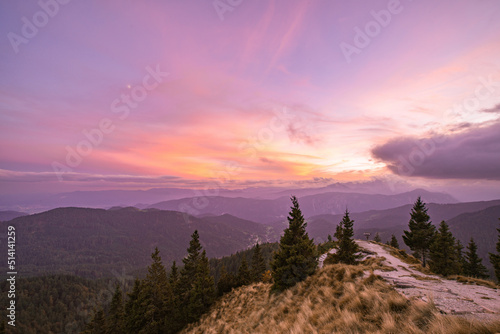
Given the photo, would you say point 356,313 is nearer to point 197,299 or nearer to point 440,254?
point 197,299

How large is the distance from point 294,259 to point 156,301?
1142 inches

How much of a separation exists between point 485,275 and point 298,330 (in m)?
69.7

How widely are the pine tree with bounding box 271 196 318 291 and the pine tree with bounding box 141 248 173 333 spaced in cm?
2419

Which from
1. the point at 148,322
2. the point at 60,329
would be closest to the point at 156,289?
the point at 148,322

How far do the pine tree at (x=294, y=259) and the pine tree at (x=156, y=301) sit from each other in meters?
24.2

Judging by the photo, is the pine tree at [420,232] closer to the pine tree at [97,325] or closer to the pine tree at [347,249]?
the pine tree at [347,249]

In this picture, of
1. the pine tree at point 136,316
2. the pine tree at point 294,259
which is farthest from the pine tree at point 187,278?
the pine tree at point 294,259

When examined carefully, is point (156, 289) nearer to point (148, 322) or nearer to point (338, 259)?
point (148, 322)

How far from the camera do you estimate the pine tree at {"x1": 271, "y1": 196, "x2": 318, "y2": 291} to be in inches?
685

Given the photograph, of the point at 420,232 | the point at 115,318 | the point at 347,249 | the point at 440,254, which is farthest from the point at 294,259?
the point at 115,318

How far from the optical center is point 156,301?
1309 inches

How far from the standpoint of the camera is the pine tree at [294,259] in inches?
685

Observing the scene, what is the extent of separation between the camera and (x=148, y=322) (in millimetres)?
31484

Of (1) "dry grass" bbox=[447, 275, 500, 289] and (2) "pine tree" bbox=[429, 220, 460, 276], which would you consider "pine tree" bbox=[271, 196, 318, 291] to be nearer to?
(1) "dry grass" bbox=[447, 275, 500, 289]
